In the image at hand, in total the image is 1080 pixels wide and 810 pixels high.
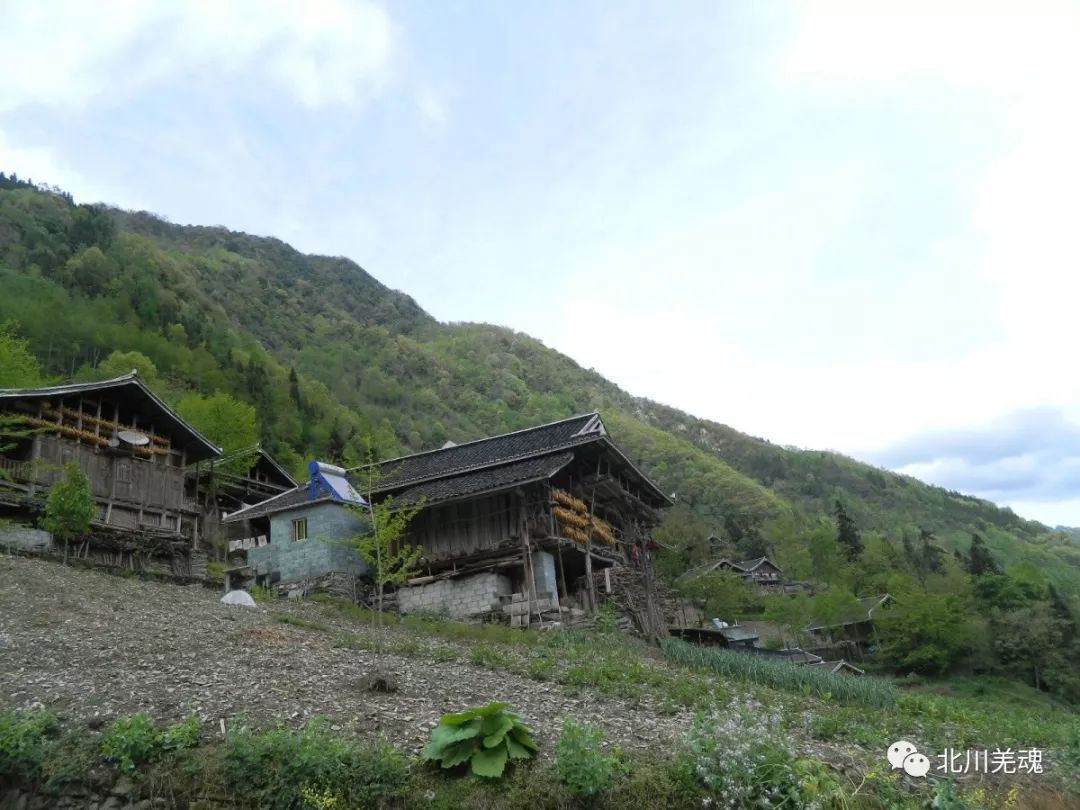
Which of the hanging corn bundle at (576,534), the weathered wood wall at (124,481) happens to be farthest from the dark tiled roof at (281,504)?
the hanging corn bundle at (576,534)

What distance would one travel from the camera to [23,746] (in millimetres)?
9578

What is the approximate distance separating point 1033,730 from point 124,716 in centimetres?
1608

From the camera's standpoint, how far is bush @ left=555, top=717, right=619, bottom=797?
9016mm

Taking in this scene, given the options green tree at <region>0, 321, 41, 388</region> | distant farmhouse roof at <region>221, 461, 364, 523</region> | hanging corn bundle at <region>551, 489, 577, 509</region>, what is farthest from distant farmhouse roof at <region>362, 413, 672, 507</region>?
green tree at <region>0, 321, 41, 388</region>

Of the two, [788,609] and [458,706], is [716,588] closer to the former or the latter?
[788,609]

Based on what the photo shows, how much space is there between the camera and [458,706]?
12.3 m

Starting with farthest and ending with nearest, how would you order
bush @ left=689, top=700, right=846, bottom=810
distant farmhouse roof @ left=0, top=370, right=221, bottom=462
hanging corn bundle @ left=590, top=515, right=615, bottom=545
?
1. hanging corn bundle @ left=590, top=515, right=615, bottom=545
2. distant farmhouse roof @ left=0, top=370, right=221, bottom=462
3. bush @ left=689, top=700, right=846, bottom=810

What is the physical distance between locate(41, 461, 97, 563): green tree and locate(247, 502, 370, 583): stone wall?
6.11 metres

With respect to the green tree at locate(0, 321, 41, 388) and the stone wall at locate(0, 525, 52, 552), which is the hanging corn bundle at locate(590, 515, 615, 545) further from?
the green tree at locate(0, 321, 41, 388)

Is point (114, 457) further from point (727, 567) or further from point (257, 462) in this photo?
point (727, 567)

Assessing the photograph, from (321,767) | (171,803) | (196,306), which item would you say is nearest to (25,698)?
(171,803)

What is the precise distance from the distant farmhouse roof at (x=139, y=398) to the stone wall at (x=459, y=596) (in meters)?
14.5

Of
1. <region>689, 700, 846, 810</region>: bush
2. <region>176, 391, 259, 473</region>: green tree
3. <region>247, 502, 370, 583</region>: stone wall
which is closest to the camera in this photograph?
<region>689, 700, 846, 810</region>: bush

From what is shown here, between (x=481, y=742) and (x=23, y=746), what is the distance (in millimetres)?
5345
